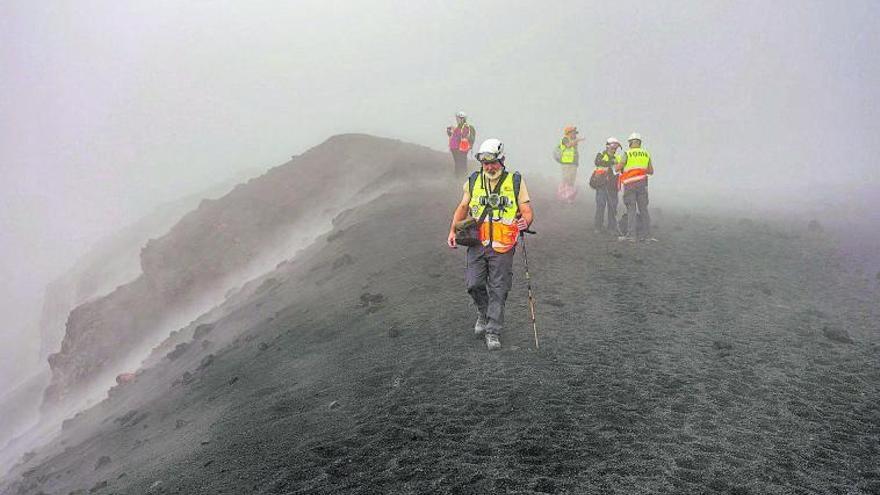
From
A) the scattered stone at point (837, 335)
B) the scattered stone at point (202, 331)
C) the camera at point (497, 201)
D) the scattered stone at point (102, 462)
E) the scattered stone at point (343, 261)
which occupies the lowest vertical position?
the scattered stone at point (102, 462)

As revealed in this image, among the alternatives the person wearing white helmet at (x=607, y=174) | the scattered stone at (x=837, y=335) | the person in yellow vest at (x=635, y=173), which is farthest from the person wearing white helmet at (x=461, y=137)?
the scattered stone at (x=837, y=335)

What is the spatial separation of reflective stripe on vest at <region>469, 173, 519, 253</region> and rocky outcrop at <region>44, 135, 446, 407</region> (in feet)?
64.2

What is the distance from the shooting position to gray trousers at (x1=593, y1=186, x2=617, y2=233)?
55.9 ft

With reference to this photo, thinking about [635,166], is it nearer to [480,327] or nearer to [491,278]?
[480,327]

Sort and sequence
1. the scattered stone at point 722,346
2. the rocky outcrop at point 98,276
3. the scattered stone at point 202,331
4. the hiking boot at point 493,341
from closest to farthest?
the hiking boot at point 493,341
the scattered stone at point 722,346
the scattered stone at point 202,331
the rocky outcrop at point 98,276

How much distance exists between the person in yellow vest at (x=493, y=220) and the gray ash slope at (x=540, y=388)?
1152 millimetres

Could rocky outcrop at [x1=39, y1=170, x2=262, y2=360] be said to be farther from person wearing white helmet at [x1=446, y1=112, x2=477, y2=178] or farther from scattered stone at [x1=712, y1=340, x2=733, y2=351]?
scattered stone at [x1=712, y1=340, x2=733, y2=351]

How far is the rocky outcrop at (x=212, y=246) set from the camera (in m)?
29.8

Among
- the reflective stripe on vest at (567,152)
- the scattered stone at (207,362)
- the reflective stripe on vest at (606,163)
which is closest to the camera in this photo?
the scattered stone at (207,362)

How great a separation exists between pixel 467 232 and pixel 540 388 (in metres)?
2.42

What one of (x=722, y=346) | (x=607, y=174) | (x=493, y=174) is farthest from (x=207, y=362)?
(x=607, y=174)

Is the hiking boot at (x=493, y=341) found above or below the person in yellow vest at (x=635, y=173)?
below

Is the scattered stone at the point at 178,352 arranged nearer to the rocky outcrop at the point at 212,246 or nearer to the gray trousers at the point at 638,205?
the rocky outcrop at the point at 212,246

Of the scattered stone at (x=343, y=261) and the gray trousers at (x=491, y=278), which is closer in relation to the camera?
the gray trousers at (x=491, y=278)
